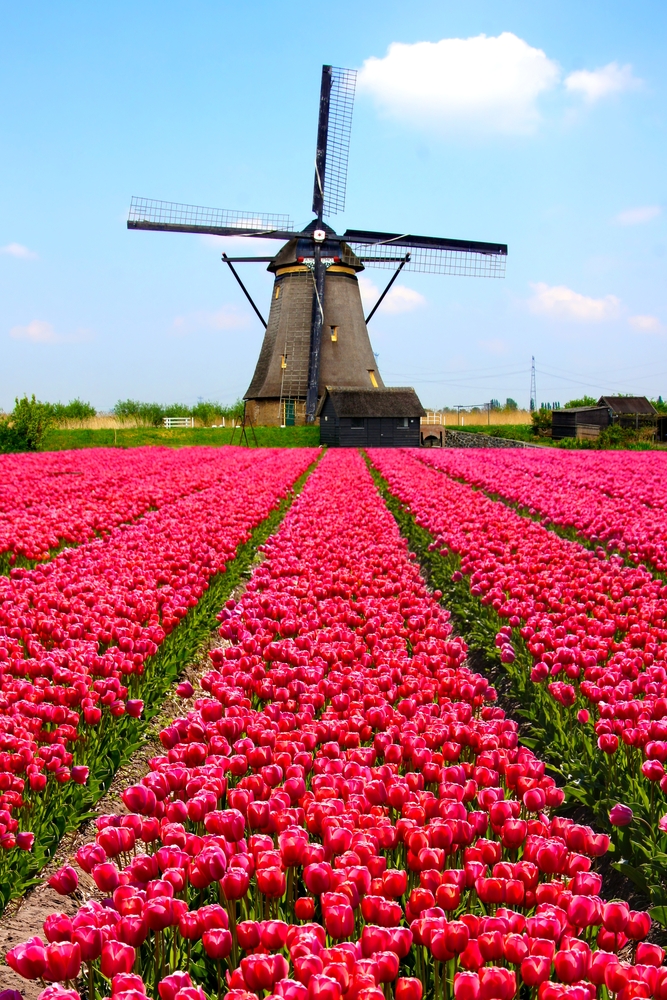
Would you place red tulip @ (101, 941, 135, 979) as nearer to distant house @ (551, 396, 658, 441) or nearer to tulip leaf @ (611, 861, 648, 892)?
tulip leaf @ (611, 861, 648, 892)

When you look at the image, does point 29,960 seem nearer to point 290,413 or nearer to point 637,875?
point 637,875

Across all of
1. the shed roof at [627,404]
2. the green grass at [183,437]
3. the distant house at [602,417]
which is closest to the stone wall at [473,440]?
the distant house at [602,417]

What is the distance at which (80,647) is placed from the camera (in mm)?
4965

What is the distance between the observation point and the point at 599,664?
16.8ft

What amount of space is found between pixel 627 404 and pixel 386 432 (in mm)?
18118

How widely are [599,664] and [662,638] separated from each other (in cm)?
48

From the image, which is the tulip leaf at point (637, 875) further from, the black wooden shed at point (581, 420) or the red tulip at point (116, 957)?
the black wooden shed at point (581, 420)

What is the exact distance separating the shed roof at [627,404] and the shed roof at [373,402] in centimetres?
1394

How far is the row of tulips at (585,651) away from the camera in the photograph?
3.65m

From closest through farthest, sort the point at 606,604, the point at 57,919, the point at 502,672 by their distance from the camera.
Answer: the point at 57,919, the point at 606,604, the point at 502,672

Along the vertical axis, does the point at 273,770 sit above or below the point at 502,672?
above

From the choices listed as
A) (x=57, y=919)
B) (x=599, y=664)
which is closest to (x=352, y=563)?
(x=599, y=664)

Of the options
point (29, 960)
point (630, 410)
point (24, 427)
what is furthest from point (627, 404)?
point (29, 960)

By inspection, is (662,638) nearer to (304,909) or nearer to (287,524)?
(304,909)
